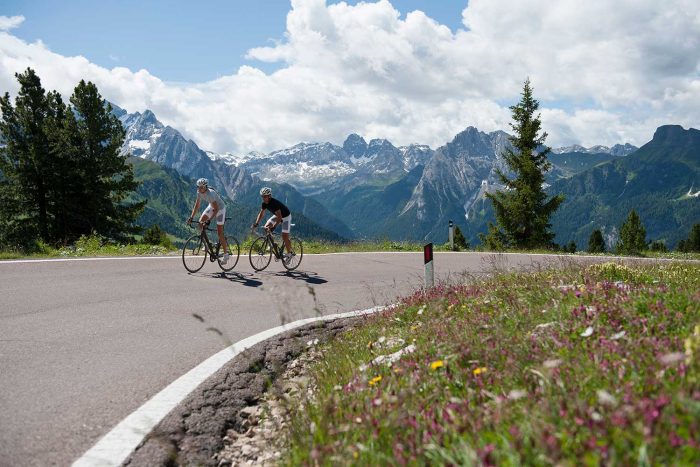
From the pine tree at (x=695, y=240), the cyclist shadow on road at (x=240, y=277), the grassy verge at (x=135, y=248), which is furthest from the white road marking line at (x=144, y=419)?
the pine tree at (x=695, y=240)

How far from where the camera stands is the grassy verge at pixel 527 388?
213cm

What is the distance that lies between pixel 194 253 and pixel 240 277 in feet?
6.29

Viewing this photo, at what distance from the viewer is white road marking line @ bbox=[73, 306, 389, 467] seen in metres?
3.32

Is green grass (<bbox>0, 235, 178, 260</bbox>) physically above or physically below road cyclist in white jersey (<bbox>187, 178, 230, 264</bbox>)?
below

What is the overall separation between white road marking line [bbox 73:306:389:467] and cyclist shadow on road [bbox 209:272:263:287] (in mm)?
5073

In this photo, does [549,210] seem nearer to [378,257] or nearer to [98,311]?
[378,257]

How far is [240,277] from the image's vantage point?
468 inches

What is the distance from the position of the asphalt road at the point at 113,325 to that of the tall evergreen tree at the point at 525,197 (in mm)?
25221

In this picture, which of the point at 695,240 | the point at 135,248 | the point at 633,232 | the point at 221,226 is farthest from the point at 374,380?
the point at 695,240

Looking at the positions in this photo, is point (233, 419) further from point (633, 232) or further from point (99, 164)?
point (633, 232)

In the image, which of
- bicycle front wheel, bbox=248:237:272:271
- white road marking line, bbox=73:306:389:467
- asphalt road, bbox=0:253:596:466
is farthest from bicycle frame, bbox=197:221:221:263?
white road marking line, bbox=73:306:389:467

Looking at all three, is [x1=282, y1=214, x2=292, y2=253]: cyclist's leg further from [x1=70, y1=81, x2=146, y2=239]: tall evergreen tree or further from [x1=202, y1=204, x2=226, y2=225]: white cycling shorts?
[x1=70, y1=81, x2=146, y2=239]: tall evergreen tree

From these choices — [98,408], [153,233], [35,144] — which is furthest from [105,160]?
[98,408]

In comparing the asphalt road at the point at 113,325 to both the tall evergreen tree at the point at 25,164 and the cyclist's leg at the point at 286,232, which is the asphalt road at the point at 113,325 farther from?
the tall evergreen tree at the point at 25,164
